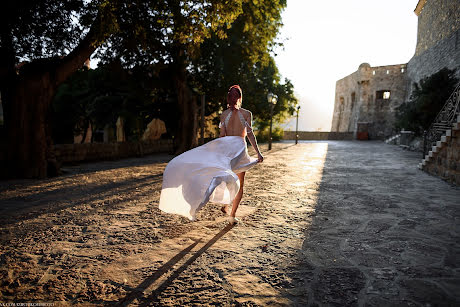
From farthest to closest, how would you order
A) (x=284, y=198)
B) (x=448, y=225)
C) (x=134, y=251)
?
1. (x=284, y=198)
2. (x=448, y=225)
3. (x=134, y=251)

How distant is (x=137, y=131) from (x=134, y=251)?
47.3ft

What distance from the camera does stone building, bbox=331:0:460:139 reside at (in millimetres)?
17453

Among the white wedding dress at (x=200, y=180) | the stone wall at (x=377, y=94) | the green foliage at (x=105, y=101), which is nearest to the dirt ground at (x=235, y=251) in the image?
the white wedding dress at (x=200, y=180)

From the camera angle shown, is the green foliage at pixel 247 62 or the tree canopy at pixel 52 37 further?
the green foliage at pixel 247 62

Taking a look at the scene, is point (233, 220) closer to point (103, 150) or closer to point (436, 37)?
point (103, 150)

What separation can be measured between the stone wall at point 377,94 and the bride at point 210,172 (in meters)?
34.1

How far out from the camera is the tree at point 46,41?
7.22 metres

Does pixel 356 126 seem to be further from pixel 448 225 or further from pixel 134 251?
pixel 134 251

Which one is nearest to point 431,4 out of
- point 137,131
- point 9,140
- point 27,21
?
point 137,131

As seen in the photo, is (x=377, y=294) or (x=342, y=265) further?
(x=342, y=265)

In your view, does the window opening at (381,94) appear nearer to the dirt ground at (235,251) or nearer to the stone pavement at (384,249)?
the stone pavement at (384,249)

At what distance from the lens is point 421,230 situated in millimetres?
3820

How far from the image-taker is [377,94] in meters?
34.8

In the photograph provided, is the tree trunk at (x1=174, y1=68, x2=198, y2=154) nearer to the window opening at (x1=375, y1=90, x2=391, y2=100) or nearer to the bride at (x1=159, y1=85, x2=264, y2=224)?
the bride at (x1=159, y1=85, x2=264, y2=224)
